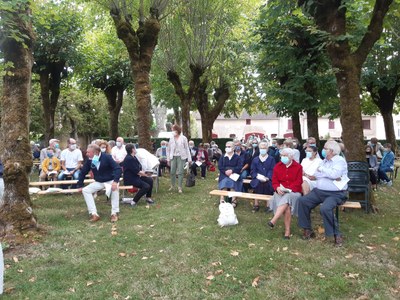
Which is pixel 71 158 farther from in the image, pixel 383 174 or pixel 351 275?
pixel 383 174

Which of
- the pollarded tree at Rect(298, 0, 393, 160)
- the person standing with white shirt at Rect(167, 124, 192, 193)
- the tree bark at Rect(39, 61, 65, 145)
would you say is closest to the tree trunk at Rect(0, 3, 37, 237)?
the person standing with white shirt at Rect(167, 124, 192, 193)

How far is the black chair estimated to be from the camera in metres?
7.97

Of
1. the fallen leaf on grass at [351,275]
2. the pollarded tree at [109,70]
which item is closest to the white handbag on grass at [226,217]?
the fallen leaf on grass at [351,275]

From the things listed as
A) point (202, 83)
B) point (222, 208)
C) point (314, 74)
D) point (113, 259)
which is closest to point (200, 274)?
point (113, 259)

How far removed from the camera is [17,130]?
6395 millimetres

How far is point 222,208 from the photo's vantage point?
693 centimetres

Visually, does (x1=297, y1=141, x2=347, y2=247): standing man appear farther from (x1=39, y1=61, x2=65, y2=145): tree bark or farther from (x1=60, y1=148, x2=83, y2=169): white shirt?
(x1=39, y1=61, x2=65, y2=145): tree bark

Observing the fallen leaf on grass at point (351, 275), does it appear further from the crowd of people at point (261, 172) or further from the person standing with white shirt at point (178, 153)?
the person standing with white shirt at point (178, 153)

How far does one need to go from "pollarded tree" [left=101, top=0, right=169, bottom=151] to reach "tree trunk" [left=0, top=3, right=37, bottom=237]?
5.27m

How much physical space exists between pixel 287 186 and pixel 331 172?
808 millimetres

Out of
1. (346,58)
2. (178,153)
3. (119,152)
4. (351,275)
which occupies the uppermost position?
(346,58)

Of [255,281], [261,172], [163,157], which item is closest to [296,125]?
[163,157]

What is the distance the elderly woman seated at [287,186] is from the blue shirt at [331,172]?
1.21 ft

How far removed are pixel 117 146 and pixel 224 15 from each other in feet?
35.2
